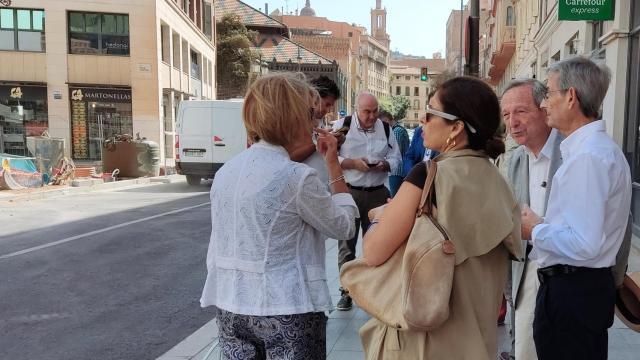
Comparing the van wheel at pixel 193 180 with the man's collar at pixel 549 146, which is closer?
the man's collar at pixel 549 146

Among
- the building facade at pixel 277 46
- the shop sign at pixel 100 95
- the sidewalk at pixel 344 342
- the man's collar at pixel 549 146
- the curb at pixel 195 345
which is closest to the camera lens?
the man's collar at pixel 549 146

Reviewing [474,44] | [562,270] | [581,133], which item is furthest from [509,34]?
[562,270]

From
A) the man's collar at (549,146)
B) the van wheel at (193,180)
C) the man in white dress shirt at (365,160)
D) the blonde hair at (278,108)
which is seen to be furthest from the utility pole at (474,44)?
the van wheel at (193,180)

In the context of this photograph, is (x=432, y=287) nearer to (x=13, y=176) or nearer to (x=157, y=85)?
(x=13, y=176)

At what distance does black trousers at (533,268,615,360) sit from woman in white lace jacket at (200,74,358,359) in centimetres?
87

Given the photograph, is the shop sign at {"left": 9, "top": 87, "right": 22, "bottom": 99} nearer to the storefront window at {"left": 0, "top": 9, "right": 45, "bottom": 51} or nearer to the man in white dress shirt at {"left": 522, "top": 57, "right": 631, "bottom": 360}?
the storefront window at {"left": 0, "top": 9, "right": 45, "bottom": 51}

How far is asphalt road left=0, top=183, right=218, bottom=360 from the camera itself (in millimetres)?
4426

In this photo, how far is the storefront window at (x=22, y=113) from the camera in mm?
25969

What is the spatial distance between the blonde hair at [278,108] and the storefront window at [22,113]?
2744cm

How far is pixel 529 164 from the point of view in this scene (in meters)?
2.96

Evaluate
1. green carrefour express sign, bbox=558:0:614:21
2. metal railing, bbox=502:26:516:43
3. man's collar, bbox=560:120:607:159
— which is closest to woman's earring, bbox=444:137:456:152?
man's collar, bbox=560:120:607:159

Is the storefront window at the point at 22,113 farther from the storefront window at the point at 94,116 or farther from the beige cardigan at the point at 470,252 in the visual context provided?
the beige cardigan at the point at 470,252

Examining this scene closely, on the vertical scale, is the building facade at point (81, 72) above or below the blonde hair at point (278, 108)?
above

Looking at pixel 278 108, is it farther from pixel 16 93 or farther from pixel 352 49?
pixel 352 49
